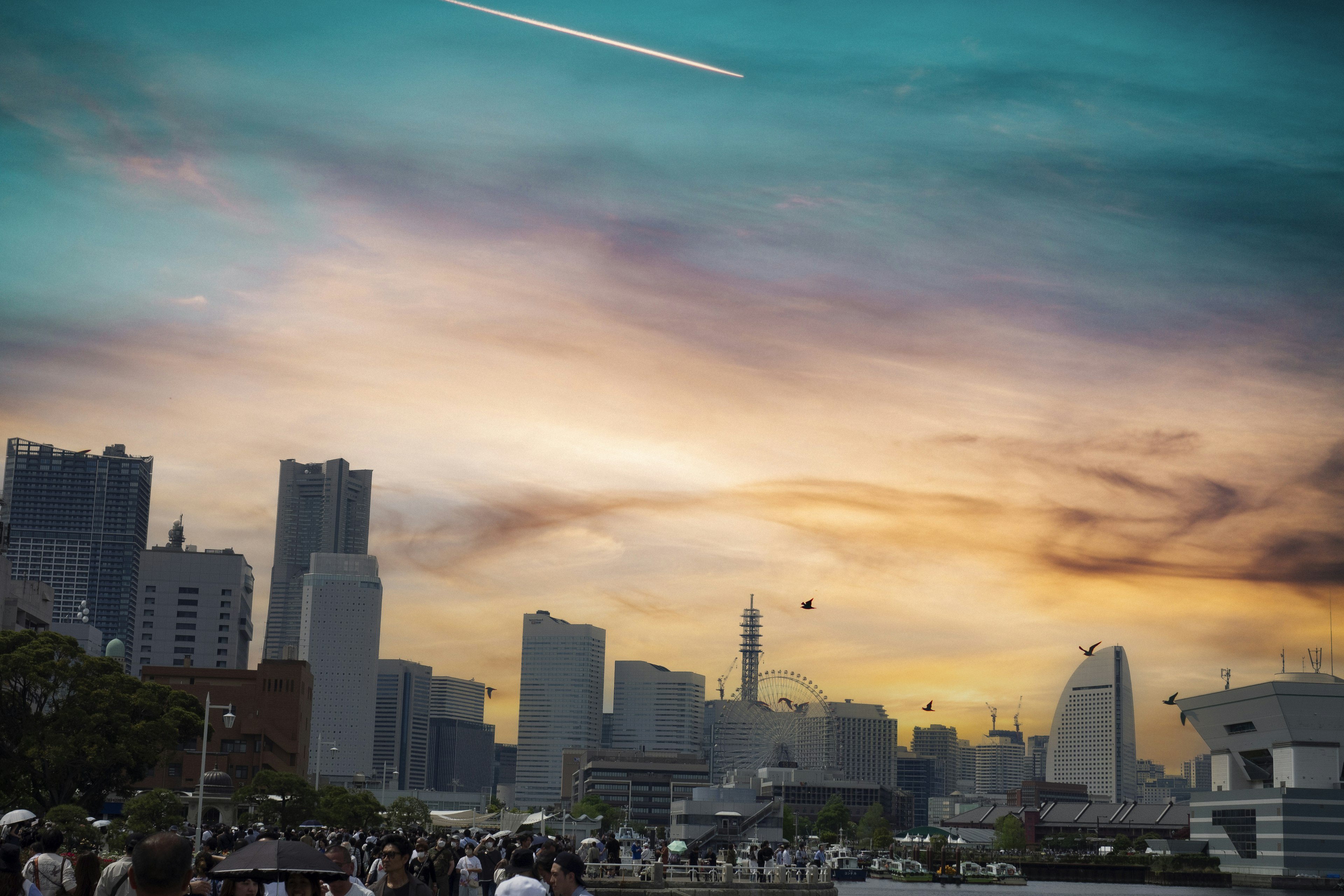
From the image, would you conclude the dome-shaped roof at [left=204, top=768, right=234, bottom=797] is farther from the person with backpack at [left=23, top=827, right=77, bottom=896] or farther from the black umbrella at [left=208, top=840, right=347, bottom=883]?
the black umbrella at [left=208, top=840, right=347, bottom=883]

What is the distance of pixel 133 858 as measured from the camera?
8.59 meters

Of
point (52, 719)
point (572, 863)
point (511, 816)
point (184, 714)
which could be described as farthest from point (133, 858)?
point (511, 816)

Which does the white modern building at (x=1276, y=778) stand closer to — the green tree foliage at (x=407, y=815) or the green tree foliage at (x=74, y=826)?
the green tree foliage at (x=407, y=815)

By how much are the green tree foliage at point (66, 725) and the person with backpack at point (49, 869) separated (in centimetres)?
5816

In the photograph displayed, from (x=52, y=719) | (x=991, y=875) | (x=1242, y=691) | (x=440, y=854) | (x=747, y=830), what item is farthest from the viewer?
(x=747, y=830)

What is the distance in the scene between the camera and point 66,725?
7400cm

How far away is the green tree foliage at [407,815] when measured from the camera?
123 metres

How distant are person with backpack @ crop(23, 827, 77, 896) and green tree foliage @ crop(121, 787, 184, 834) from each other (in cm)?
4457

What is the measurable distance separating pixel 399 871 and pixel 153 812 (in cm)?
5317

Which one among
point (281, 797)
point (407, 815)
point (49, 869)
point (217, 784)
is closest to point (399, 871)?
point (49, 869)

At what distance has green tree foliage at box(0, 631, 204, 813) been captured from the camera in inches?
2859

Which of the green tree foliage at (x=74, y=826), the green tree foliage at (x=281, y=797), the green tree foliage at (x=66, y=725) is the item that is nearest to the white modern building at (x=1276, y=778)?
the green tree foliage at (x=281, y=797)

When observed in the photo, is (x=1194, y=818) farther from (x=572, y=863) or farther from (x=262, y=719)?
(x=572, y=863)

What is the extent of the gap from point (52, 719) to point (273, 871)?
69.2 meters
